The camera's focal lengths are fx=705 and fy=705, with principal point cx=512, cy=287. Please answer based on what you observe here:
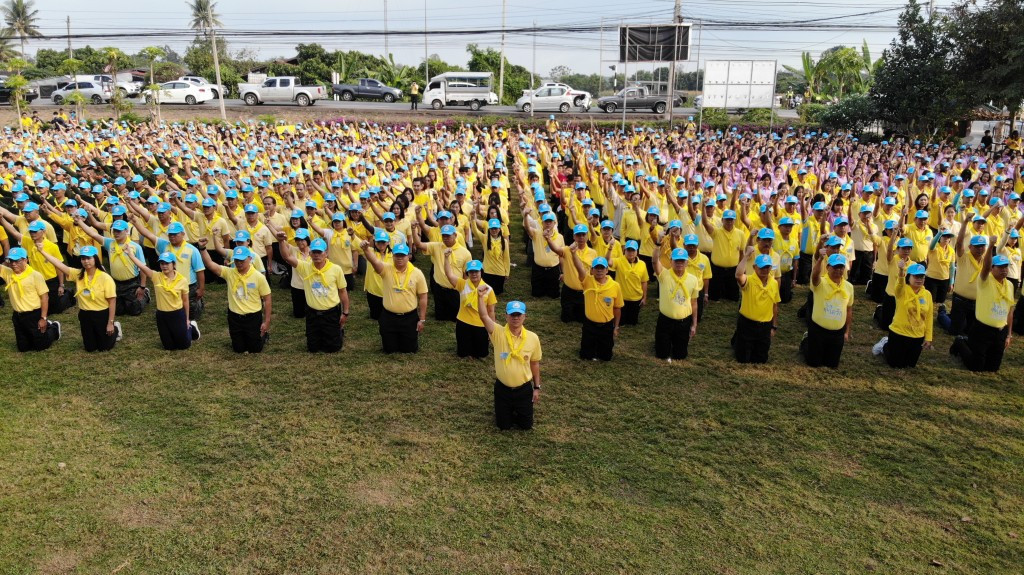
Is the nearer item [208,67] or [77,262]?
[77,262]

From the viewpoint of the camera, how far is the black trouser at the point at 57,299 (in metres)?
9.48

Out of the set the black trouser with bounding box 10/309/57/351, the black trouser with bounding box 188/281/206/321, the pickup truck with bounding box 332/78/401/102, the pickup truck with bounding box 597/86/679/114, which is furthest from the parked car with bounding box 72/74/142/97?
the black trouser with bounding box 10/309/57/351

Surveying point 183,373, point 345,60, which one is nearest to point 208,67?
point 345,60

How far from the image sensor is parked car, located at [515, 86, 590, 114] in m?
33.2

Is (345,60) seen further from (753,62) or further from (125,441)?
(125,441)

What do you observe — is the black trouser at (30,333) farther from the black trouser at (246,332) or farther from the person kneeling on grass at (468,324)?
the person kneeling on grass at (468,324)

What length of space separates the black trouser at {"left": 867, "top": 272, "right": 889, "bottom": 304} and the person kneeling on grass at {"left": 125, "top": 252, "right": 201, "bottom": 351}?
345 inches

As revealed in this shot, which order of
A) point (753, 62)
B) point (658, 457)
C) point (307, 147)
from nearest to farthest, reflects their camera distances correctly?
point (658, 457) < point (307, 147) < point (753, 62)

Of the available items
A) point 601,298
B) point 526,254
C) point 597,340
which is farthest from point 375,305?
point 526,254

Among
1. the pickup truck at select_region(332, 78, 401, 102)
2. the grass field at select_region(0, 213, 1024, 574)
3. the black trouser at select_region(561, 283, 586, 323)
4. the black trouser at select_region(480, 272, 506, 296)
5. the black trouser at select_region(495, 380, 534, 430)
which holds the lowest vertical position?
the grass field at select_region(0, 213, 1024, 574)

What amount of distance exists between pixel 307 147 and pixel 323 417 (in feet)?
41.6

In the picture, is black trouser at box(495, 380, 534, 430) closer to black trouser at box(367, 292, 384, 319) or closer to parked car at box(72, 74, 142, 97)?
black trouser at box(367, 292, 384, 319)

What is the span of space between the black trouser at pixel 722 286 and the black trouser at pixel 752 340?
2.17 m

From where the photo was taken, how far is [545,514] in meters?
5.09
